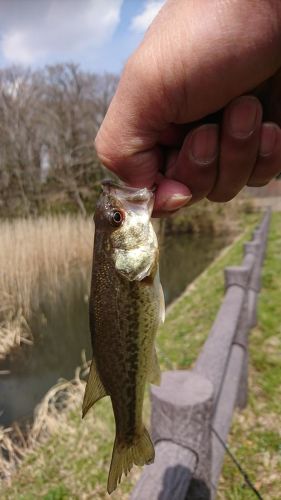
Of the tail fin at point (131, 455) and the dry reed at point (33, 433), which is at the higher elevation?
the tail fin at point (131, 455)

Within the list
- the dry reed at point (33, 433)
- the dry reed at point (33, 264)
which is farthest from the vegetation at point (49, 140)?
the dry reed at point (33, 433)

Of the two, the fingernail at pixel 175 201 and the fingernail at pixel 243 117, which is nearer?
the fingernail at pixel 243 117

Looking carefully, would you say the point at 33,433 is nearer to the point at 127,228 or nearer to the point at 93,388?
the point at 93,388

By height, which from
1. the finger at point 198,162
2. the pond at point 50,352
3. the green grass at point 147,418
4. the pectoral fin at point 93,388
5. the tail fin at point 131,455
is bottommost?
the pond at point 50,352

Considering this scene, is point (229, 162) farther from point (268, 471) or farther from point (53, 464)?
point (53, 464)

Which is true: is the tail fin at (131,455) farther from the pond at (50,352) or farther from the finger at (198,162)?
the pond at (50,352)

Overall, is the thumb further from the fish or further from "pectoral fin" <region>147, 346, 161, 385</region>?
"pectoral fin" <region>147, 346, 161, 385</region>

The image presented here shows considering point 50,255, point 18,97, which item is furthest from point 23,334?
point 18,97
